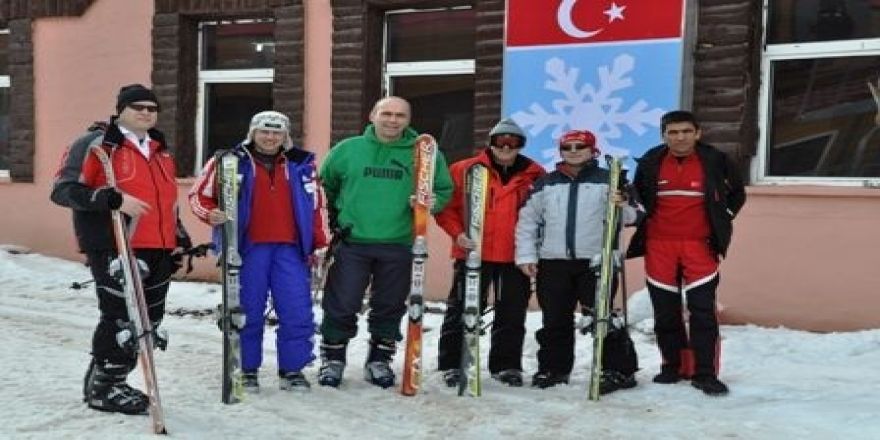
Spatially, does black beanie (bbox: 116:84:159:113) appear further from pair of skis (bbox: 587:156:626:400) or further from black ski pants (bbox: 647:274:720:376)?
black ski pants (bbox: 647:274:720:376)

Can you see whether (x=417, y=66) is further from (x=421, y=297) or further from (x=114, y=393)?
(x=114, y=393)

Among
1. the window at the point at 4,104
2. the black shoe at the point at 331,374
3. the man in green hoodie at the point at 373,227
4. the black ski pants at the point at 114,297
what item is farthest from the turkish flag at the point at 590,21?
the window at the point at 4,104

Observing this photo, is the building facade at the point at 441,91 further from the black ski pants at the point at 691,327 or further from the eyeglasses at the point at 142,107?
the eyeglasses at the point at 142,107

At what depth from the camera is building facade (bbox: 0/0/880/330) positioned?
6516 mm

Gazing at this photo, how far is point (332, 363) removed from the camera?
5234 mm

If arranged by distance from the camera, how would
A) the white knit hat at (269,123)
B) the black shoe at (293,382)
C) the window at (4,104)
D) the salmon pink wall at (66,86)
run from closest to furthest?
1. the white knit hat at (269,123)
2. the black shoe at (293,382)
3. the salmon pink wall at (66,86)
4. the window at (4,104)

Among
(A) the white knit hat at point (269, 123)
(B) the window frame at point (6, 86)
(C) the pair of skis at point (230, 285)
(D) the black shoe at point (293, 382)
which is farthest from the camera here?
(B) the window frame at point (6, 86)

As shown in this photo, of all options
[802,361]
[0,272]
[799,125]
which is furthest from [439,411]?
→ [0,272]

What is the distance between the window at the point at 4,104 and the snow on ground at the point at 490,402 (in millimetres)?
4917

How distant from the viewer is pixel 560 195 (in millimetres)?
5137

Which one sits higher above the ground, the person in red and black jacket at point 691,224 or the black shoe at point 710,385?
the person in red and black jacket at point 691,224

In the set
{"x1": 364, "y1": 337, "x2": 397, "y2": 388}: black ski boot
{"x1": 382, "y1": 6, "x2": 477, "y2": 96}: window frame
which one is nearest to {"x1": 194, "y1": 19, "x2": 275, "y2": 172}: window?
{"x1": 382, "y1": 6, "x2": 477, "y2": 96}: window frame

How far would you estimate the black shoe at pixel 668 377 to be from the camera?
528 centimetres

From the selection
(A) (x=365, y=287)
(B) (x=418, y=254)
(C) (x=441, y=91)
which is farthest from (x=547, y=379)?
(C) (x=441, y=91)
